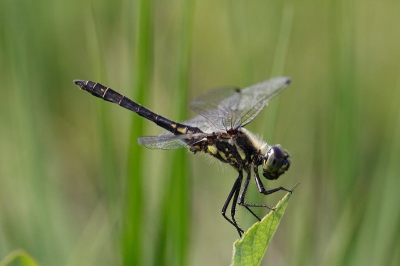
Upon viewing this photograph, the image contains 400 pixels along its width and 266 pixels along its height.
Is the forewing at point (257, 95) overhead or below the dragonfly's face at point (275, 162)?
overhead

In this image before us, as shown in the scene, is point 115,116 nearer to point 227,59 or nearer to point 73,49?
point 73,49

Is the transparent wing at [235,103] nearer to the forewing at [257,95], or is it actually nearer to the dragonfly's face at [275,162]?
the forewing at [257,95]

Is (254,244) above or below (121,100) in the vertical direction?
below

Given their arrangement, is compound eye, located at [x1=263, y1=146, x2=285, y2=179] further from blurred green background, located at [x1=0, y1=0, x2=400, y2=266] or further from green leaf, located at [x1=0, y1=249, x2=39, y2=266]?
green leaf, located at [x1=0, y1=249, x2=39, y2=266]

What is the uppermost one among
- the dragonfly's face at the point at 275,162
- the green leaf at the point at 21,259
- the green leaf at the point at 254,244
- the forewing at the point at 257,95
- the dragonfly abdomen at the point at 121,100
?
the forewing at the point at 257,95

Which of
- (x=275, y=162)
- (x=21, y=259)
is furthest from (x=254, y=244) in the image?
(x=275, y=162)

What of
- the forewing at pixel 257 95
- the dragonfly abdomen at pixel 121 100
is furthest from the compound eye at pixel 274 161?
the dragonfly abdomen at pixel 121 100

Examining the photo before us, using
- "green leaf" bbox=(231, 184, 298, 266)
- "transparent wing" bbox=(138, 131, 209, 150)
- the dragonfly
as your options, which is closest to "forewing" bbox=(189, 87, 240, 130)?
the dragonfly

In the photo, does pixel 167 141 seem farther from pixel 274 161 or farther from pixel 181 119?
pixel 274 161
